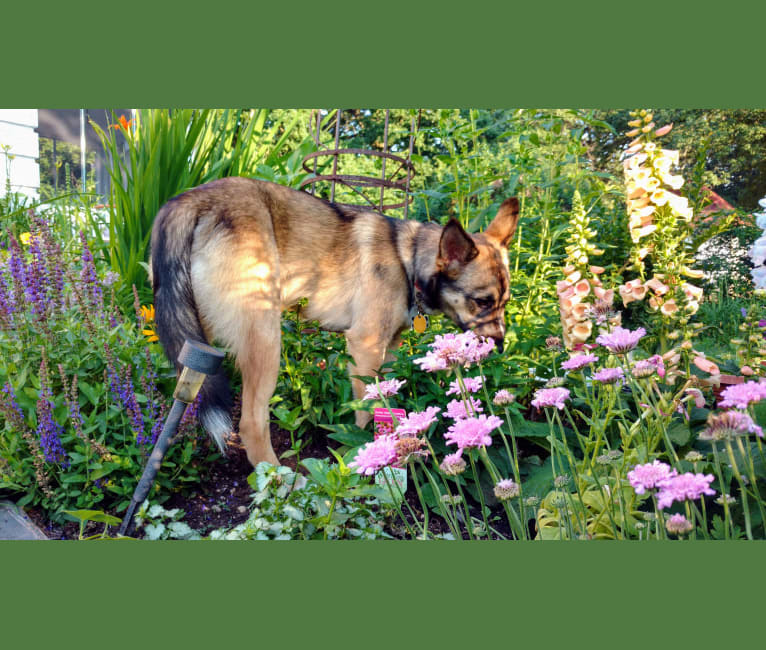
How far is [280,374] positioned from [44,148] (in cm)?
174

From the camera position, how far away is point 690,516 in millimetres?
1688

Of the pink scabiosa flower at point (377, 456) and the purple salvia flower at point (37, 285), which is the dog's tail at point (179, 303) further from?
the pink scabiosa flower at point (377, 456)

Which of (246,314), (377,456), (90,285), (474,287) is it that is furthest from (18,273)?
(474,287)

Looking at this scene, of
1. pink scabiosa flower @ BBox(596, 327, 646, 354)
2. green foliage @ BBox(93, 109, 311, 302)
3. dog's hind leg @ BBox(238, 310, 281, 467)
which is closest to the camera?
pink scabiosa flower @ BBox(596, 327, 646, 354)

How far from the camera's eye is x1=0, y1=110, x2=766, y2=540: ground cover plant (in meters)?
1.87

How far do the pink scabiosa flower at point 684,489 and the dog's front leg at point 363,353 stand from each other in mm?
1956

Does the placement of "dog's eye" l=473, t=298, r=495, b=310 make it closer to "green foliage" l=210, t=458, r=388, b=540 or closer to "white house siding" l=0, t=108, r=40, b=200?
"green foliage" l=210, t=458, r=388, b=540

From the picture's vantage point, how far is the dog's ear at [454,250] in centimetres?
315

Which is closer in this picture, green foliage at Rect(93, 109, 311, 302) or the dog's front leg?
the dog's front leg

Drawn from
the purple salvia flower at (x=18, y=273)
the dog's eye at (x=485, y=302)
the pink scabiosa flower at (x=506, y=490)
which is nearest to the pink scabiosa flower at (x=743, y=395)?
the pink scabiosa flower at (x=506, y=490)

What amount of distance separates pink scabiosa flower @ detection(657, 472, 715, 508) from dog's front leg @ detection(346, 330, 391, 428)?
77.0 inches

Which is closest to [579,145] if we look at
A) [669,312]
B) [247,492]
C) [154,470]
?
[669,312]

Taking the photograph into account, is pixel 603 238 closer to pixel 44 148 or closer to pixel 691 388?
pixel 691 388

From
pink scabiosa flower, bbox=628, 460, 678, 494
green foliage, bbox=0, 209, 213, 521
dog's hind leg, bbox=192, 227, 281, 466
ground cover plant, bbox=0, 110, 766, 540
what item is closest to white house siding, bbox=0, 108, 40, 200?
ground cover plant, bbox=0, 110, 766, 540
